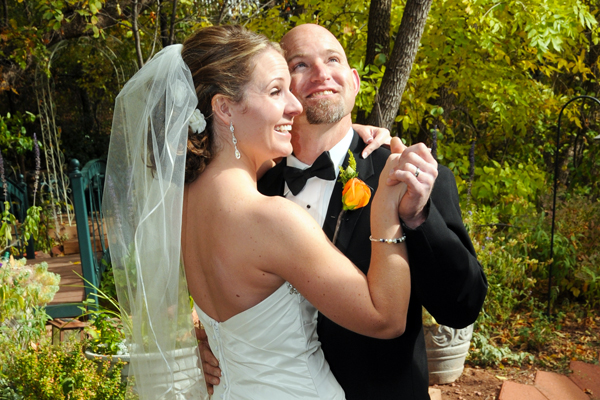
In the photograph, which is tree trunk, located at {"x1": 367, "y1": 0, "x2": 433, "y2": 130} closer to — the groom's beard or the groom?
the groom

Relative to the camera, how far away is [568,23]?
432 centimetres

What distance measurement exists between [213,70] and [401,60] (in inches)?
102

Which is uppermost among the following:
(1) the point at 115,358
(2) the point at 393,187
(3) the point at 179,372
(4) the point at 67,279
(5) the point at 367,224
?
(2) the point at 393,187

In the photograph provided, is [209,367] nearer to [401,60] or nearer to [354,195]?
[354,195]

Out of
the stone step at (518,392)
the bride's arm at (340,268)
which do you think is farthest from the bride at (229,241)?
the stone step at (518,392)

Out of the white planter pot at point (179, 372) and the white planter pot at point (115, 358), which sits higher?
Answer: the white planter pot at point (179, 372)

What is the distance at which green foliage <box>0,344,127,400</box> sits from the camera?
9.18 ft

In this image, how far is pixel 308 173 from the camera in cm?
209

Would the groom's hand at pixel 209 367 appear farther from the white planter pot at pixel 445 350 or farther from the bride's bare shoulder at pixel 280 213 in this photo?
the white planter pot at pixel 445 350

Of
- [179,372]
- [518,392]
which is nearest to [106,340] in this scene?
[179,372]

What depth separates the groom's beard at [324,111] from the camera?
2172 mm

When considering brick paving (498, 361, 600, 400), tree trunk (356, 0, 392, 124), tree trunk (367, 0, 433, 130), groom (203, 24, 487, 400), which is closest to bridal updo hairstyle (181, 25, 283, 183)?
groom (203, 24, 487, 400)

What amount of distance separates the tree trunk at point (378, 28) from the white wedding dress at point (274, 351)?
9.70ft

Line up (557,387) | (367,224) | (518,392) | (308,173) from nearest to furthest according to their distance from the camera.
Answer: (367,224) → (308,173) → (518,392) → (557,387)
